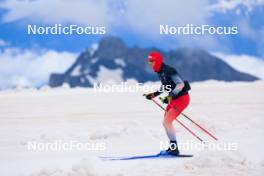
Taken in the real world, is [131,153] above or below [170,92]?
below

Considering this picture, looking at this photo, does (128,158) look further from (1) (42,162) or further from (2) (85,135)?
(2) (85,135)

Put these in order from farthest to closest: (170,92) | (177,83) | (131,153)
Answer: (131,153)
(170,92)
(177,83)

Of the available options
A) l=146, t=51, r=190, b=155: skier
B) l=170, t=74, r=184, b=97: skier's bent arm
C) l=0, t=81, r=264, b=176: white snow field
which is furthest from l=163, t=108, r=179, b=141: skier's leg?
l=0, t=81, r=264, b=176: white snow field

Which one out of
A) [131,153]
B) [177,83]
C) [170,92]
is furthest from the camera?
[131,153]

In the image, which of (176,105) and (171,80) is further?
(176,105)

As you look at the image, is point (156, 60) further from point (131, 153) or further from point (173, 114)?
point (131, 153)

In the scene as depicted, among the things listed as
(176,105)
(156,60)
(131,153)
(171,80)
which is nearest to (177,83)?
(171,80)

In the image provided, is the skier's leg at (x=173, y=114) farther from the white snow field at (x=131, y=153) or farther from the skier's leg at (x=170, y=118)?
the white snow field at (x=131, y=153)

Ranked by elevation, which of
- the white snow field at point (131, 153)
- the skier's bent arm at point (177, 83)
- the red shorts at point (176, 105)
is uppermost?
the skier's bent arm at point (177, 83)

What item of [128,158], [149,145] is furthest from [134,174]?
[149,145]

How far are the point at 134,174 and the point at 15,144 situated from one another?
5.98 m

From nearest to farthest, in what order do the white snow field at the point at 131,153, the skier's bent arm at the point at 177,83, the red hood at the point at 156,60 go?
the white snow field at the point at 131,153, the skier's bent arm at the point at 177,83, the red hood at the point at 156,60

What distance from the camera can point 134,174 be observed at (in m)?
7.77

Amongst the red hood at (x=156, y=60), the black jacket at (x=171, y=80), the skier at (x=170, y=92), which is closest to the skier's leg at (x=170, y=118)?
the skier at (x=170, y=92)
